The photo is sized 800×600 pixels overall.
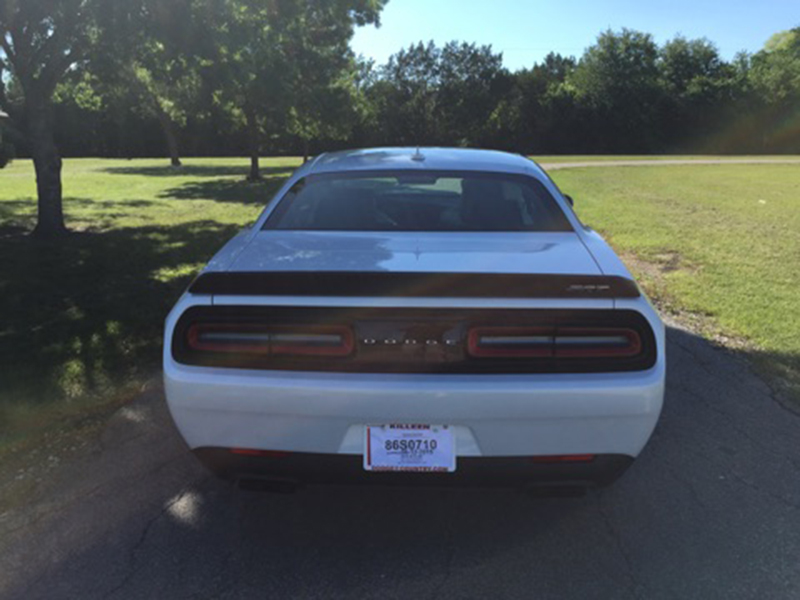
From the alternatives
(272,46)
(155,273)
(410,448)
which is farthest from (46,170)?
(410,448)

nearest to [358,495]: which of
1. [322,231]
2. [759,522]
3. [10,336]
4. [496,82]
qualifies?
[322,231]

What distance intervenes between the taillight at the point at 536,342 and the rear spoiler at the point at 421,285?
0.13 m

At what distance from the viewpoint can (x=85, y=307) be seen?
591cm

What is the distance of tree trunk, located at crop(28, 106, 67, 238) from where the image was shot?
31.3 ft

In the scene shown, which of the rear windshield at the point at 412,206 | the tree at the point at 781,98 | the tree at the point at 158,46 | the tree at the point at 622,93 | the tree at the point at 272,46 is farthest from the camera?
the tree at the point at 622,93

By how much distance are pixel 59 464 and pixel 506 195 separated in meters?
2.80

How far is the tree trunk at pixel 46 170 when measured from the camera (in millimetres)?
9531

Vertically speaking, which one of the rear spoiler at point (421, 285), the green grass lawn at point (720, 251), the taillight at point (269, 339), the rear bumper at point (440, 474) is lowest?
the green grass lawn at point (720, 251)

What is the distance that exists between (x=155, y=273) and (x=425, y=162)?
Result: 4.79 m

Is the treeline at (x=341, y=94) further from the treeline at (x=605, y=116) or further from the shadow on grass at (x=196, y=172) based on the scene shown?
the shadow on grass at (x=196, y=172)

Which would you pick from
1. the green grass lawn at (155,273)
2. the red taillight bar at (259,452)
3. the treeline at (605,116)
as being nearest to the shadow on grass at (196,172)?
the green grass lawn at (155,273)

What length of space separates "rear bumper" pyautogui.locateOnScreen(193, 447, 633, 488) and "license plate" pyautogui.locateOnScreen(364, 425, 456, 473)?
0.04 metres

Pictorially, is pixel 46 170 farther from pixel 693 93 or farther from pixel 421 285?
pixel 693 93

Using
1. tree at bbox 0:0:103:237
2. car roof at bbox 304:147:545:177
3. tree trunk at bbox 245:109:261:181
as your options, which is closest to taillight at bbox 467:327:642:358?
car roof at bbox 304:147:545:177
